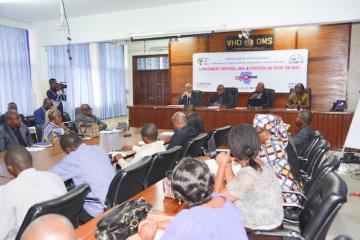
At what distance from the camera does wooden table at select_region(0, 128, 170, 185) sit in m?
2.98

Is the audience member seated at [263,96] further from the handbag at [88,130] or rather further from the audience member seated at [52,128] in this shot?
the audience member seated at [52,128]

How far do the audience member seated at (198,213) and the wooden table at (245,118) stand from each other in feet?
17.7

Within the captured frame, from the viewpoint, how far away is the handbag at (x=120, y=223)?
1413mm

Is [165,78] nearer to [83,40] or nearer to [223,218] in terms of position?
[83,40]

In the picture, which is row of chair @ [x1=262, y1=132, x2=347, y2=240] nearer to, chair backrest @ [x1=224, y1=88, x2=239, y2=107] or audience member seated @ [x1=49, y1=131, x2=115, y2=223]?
audience member seated @ [x1=49, y1=131, x2=115, y2=223]

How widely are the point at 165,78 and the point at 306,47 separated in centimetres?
437

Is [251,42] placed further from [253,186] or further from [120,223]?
[120,223]

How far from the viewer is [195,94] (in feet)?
25.4

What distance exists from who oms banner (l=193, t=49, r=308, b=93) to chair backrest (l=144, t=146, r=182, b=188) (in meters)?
5.88

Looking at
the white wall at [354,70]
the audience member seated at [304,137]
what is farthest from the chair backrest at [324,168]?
the white wall at [354,70]

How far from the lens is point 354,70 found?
7582mm

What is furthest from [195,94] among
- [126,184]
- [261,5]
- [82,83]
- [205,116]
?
[126,184]

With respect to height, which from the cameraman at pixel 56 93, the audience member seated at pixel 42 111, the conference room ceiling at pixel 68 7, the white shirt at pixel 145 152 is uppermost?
the conference room ceiling at pixel 68 7

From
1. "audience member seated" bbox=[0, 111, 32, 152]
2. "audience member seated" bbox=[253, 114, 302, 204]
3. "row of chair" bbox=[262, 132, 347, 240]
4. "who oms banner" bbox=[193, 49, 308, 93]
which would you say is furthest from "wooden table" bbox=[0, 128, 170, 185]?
"who oms banner" bbox=[193, 49, 308, 93]
